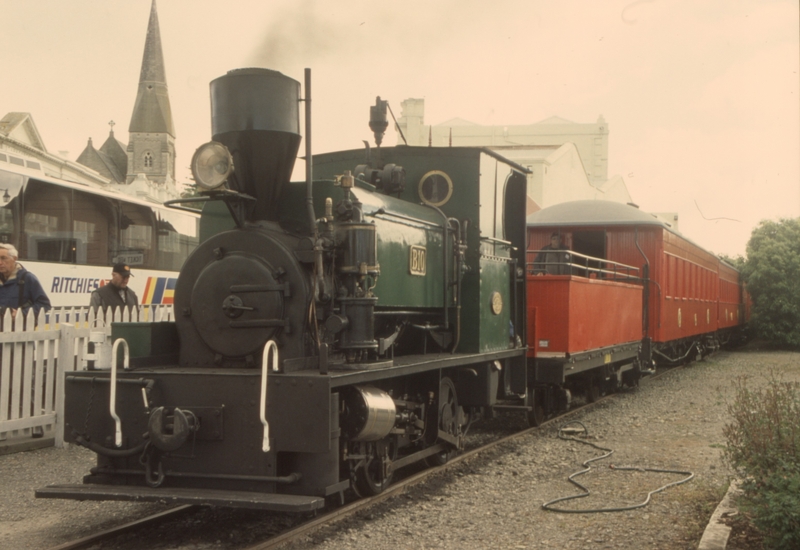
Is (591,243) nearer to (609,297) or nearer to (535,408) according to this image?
(609,297)

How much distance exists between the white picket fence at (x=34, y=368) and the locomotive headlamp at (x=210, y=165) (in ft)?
12.5

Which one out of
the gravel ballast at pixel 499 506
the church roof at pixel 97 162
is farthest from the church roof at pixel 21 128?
the church roof at pixel 97 162

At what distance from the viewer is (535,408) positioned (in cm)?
1009

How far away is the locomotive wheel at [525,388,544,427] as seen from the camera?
996cm

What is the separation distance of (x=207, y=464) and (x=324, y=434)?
2.71 ft

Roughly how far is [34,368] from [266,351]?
5479mm

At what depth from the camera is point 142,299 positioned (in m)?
16.0

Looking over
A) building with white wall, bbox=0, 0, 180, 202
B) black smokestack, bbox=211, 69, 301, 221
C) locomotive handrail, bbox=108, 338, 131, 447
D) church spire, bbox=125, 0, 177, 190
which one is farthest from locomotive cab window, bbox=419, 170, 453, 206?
church spire, bbox=125, 0, 177, 190

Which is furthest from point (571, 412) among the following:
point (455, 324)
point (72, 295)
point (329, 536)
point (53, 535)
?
point (72, 295)

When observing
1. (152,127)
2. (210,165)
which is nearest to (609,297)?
(210,165)

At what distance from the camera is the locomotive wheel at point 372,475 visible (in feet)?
19.8

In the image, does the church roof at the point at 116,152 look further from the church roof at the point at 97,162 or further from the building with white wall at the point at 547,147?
the building with white wall at the point at 547,147

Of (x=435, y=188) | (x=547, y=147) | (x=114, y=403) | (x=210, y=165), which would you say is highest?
(x=547, y=147)

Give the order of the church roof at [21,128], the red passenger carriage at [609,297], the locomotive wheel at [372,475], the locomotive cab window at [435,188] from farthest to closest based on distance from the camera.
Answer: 1. the church roof at [21,128]
2. the red passenger carriage at [609,297]
3. the locomotive cab window at [435,188]
4. the locomotive wheel at [372,475]
